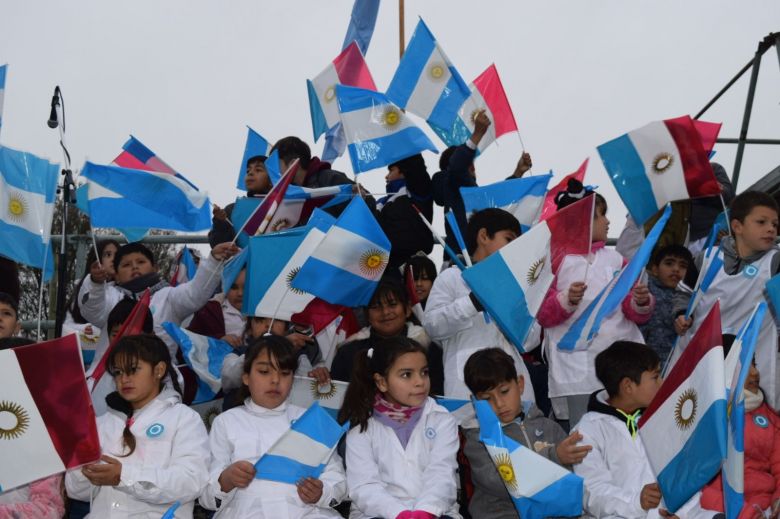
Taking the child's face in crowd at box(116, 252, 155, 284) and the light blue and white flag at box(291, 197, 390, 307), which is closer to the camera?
the light blue and white flag at box(291, 197, 390, 307)

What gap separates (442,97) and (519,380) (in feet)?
10.2

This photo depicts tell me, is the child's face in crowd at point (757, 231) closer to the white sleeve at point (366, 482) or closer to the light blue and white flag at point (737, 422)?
the light blue and white flag at point (737, 422)

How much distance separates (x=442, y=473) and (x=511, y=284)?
3.73 ft

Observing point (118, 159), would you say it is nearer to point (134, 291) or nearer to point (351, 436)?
point (134, 291)

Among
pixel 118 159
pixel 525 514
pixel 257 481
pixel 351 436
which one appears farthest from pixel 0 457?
pixel 118 159

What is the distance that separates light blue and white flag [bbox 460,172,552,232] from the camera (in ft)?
21.7

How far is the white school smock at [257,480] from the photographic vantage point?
4516 millimetres

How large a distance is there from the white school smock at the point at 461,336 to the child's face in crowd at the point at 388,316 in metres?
0.19

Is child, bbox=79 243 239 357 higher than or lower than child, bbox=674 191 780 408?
lower

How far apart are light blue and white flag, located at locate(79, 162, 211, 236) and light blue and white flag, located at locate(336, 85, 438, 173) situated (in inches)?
46.6

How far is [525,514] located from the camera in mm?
4141

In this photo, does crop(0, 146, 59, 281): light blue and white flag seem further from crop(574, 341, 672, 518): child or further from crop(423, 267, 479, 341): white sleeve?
crop(574, 341, 672, 518): child

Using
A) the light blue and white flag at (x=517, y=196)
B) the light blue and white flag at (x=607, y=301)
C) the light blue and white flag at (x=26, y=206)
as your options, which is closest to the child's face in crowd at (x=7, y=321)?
the light blue and white flag at (x=26, y=206)

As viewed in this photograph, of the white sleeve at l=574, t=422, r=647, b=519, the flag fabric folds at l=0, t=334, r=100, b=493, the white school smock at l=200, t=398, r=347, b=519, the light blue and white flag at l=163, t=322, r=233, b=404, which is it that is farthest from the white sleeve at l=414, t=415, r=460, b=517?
the light blue and white flag at l=163, t=322, r=233, b=404
